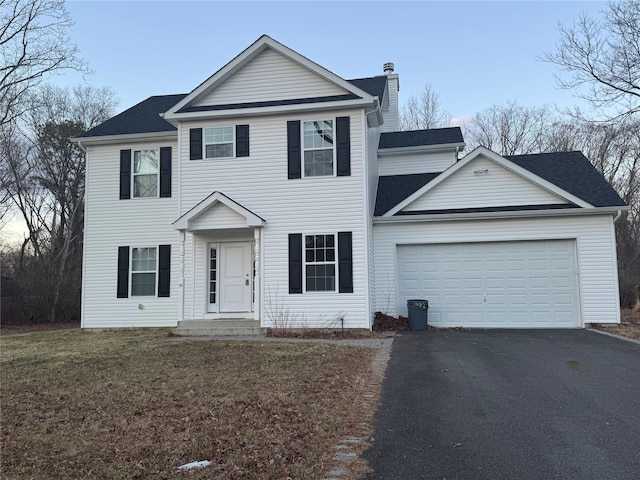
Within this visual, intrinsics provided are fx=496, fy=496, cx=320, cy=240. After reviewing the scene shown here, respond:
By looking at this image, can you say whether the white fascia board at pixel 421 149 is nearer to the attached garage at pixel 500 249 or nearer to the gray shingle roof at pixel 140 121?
the attached garage at pixel 500 249

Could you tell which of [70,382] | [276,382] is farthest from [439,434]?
[70,382]

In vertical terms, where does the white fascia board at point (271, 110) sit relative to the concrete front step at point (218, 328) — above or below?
above

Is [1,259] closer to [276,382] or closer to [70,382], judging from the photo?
[70,382]

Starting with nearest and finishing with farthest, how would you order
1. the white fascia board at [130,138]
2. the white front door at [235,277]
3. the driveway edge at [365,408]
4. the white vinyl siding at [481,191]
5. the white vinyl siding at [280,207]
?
the driveway edge at [365,408] < the white vinyl siding at [280,207] < the white front door at [235,277] < the white vinyl siding at [481,191] < the white fascia board at [130,138]

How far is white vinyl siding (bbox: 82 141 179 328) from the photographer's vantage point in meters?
14.6

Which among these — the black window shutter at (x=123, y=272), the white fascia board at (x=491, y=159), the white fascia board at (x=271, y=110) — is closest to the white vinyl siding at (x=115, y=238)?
the black window shutter at (x=123, y=272)

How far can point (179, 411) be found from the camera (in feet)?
17.9

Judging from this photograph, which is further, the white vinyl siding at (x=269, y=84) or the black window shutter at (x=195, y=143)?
the black window shutter at (x=195, y=143)

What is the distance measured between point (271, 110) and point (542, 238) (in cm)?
806

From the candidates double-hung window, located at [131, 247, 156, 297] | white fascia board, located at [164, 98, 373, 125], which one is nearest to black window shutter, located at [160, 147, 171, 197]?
white fascia board, located at [164, 98, 373, 125]

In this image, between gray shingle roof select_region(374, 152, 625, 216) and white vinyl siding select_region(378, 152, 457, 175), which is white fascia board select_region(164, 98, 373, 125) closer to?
gray shingle roof select_region(374, 152, 625, 216)

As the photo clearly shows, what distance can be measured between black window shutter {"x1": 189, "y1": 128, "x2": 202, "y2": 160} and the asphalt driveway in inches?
305

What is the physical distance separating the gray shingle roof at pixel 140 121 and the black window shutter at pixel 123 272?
3630 millimetres

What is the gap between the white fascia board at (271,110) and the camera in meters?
12.8
